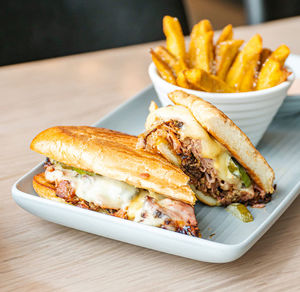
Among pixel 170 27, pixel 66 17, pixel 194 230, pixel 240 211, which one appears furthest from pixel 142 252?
pixel 66 17

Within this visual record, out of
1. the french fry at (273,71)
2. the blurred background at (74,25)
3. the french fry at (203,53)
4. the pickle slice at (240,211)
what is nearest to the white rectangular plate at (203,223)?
the pickle slice at (240,211)

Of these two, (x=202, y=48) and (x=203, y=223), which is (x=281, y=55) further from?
(x=203, y=223)

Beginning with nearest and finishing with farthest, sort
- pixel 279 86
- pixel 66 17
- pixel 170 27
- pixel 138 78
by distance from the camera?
1. pixel 279 86
2. pixel 170 27
3. pixel 138 78
4. pixel 66 17

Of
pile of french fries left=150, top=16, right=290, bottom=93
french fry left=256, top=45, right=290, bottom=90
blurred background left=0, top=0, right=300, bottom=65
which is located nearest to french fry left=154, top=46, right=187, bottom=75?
pile of french fries left=150, top=16, right=290, bottom=93

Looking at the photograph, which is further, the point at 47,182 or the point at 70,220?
the point at 47,182

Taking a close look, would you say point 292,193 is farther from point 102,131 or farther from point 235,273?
point 102,131

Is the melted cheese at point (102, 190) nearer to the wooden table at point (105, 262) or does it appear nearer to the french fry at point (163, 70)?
the wooden table at point (105, 262)

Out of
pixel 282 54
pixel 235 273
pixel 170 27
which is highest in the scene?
pixel 170 27
